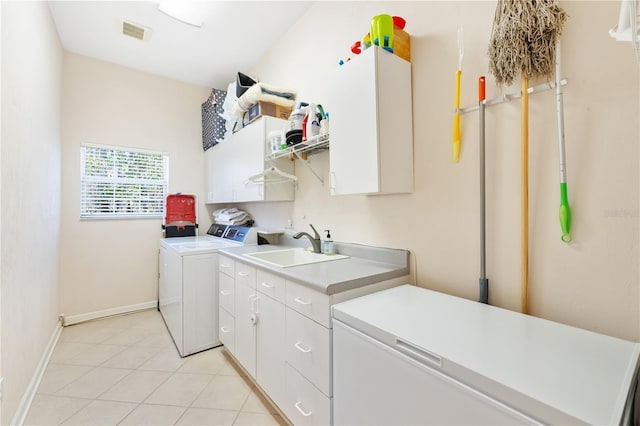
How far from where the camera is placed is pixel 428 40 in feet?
5.05

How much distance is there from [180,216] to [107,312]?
4.34 feet

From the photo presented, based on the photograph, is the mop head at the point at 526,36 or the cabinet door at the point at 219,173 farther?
the cabinet door at the point at 219,173

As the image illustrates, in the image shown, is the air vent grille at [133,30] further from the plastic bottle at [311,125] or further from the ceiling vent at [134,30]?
the plastic bottle at [311,125]

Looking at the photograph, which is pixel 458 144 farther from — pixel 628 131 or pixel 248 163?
pixel 248 163

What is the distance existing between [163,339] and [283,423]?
5.42ft

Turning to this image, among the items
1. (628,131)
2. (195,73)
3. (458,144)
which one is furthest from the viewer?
(195,73)

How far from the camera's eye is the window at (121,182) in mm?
3166

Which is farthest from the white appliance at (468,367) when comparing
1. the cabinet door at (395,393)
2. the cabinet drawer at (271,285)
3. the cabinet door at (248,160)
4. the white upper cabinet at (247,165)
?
the cabinet door at (248,160)

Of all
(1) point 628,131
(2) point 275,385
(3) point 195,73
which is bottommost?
(2) point 275,385

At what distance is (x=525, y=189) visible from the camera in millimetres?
1154

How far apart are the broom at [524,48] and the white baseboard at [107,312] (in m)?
3.82

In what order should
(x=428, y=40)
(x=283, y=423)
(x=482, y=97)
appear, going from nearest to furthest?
(x=482, y=97)
(x=428, y=40)
(x=283, y=423)

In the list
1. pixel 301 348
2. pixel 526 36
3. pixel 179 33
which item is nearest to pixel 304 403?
pixel 301 348

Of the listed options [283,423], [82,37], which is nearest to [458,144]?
[283,423]
